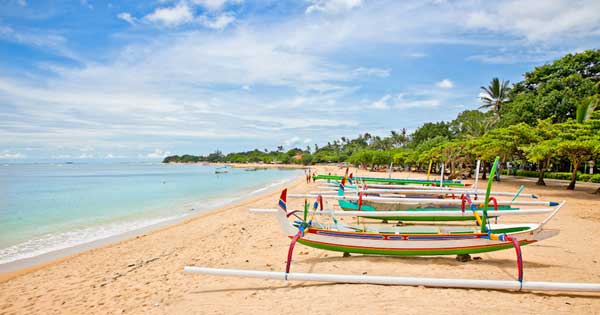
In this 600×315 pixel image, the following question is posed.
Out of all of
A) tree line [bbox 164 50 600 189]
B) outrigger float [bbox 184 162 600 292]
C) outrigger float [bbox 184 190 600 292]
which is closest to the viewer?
outrigger float [bbox 184 190 600 292]

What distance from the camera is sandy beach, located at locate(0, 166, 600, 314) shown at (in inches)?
175

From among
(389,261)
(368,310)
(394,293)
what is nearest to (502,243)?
(389,261)

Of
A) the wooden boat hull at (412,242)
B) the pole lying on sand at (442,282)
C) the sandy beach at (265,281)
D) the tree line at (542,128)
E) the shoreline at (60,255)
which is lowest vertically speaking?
the shoreline at (60,255)

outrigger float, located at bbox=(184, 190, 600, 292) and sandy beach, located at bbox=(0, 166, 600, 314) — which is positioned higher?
outrigger float, located at bbox=(184, 190, 600, 292)

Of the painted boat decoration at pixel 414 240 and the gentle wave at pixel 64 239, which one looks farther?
the gentle wave at pixel 64 239

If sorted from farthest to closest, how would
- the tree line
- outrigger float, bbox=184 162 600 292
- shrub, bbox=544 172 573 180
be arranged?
shrub, bbox=544 172 573 180 < the tree line < outrigger float, bbox=184 162 600 292

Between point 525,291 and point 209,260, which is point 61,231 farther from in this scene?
point 525,291

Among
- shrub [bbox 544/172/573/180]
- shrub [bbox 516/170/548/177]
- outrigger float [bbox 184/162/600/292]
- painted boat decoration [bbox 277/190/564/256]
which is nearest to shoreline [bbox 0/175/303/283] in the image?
outrigger float [bbox 184/162/600/292]

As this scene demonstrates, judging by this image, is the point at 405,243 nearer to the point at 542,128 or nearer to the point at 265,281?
the point at 265,281

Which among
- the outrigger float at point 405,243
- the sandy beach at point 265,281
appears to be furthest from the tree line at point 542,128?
the outrigger float at point 405,243

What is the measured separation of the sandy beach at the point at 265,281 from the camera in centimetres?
443

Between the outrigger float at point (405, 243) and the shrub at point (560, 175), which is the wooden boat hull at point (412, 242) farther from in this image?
the shrub at point (560, 175)

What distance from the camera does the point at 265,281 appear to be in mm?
5570

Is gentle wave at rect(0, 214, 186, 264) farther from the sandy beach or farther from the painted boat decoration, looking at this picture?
the painted boat decoration
